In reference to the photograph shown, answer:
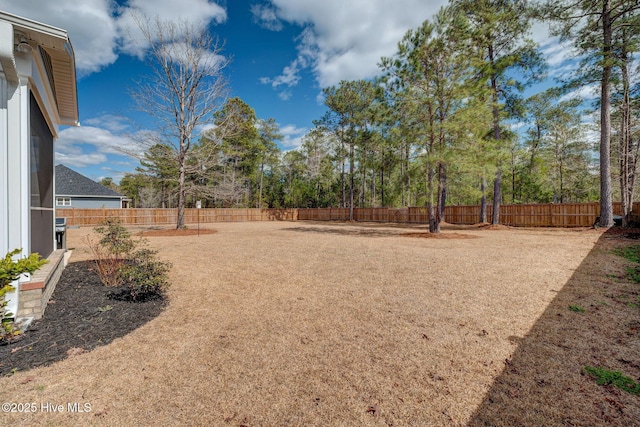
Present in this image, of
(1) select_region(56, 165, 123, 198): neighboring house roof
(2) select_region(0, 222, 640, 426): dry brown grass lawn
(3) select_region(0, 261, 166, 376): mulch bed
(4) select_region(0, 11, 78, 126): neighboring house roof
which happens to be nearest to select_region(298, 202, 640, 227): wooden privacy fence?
(2) select_region(0, 222, 640, 426): dry brown grass lawn

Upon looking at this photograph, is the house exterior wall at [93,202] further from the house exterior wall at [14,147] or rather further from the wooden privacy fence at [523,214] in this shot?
the house exterior wall at [14,147]

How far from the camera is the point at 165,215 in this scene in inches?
845

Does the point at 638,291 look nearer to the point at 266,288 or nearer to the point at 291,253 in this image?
the point at 266,288

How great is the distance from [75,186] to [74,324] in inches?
1114

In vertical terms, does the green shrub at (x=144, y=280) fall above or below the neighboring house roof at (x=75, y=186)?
below

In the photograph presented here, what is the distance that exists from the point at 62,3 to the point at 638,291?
11.0 m

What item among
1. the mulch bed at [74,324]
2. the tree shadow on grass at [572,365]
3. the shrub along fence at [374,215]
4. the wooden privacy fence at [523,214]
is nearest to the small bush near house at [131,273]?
the mulch bed at [74,324]

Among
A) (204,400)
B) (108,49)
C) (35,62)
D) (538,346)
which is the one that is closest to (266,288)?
(204,400)

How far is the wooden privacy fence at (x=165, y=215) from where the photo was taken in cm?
1852

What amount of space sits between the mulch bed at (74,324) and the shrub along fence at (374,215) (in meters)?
5.81

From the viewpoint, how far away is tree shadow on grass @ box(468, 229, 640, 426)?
173 cm

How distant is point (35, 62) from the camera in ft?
11.0

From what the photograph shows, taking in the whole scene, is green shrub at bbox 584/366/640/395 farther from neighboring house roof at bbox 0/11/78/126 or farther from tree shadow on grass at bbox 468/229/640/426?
neighboring house roof at bbox 0/11/78/126

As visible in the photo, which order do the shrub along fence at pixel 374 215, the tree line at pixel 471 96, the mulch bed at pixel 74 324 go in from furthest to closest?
the shrub along fence at pixel 374 215, the tree line at pixel 471 96, the mulch bed at pixel 74 324
